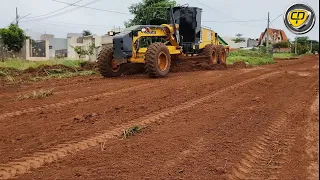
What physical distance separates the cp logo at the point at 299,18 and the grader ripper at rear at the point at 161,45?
11.5 meters

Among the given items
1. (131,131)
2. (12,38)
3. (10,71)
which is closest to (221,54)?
(10,71)

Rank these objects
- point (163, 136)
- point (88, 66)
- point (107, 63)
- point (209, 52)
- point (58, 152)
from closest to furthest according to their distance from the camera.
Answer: point (58, 152) → point (163, 136) → point (107, 63) → point (209, 52) → point (88, 66)

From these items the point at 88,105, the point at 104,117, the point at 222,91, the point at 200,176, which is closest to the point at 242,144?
the point at 200,176

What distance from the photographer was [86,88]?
10734mm

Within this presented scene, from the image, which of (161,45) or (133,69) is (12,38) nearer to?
(133,69)

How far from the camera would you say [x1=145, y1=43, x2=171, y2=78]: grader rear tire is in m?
12.5

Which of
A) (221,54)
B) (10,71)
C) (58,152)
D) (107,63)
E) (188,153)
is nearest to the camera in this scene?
(188,153)

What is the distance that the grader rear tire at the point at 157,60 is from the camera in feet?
41.0

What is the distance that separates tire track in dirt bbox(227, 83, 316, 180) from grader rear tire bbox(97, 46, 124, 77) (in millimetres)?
8620

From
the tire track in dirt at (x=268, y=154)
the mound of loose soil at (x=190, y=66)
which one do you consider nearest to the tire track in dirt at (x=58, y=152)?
the tire track in dirt at (x=268, y=154)

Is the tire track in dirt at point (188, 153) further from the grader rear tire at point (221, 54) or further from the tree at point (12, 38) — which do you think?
the tree at point (12, 38)

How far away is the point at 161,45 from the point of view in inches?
511

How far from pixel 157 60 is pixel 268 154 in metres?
8.42

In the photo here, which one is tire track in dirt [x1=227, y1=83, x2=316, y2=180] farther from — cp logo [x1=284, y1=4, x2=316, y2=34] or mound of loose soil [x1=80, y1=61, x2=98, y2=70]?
mound of loose soil [x1=80, y1=61, x2=98, y2=70]
